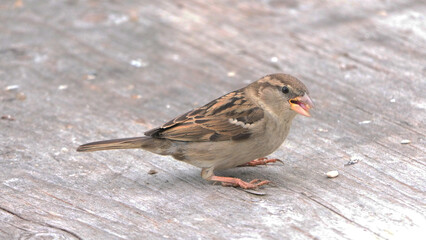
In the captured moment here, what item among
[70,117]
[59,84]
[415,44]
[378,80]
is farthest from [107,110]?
[415,44]

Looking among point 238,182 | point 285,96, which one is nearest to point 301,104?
point 285,96

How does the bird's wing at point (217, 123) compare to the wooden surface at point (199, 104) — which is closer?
the wooden surface at point (199, 104)

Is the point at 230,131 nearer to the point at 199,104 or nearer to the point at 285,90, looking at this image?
the point at 285,90

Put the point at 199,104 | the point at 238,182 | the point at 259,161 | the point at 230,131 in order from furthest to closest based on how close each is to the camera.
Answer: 1. the point at 199,104
2. the point at 259,161
3. the point at 230,131
4. the point at 238,182

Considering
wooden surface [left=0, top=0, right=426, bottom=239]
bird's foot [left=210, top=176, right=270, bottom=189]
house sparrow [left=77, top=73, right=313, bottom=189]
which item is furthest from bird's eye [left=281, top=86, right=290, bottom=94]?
bird's foot [left=210, top=176, right=270, bottom=189]

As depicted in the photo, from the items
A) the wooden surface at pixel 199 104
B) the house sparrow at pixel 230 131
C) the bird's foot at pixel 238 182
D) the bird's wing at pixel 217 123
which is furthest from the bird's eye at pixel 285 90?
the bird's foot at pixel 238 182

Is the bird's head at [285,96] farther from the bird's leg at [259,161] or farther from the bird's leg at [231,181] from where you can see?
the bird's leg at [231,181]

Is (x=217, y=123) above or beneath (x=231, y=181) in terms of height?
above
